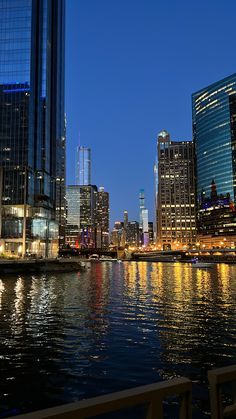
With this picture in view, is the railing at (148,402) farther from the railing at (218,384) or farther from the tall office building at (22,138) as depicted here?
the tall office building at (22,138)

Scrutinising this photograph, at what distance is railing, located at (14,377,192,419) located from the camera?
17.5 ft

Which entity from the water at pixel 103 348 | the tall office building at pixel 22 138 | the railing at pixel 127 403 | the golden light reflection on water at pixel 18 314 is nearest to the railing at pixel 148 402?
the railing at pixel 127 403

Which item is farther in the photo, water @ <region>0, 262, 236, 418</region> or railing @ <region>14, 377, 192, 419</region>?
water @ <region>0, 262, 236, 418</region>

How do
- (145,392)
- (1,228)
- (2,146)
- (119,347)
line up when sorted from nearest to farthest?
(145,392)
(119,347)
(1,228)
(2,146)

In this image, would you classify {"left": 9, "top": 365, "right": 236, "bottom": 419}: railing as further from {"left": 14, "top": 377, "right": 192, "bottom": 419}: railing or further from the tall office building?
the tall office building

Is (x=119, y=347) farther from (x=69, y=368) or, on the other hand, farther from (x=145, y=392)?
(x=145, y=392)

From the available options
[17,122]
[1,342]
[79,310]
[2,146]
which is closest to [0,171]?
[2,146]

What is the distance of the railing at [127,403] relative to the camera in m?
5.34

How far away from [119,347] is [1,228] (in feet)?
494

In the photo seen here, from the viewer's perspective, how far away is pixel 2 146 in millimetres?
181125

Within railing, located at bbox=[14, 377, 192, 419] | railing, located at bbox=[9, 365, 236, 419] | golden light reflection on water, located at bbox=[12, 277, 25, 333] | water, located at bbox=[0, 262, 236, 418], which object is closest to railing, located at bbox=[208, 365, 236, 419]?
railing, located at bbox=[9, 365, 236, 419]

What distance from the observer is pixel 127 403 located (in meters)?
5.84

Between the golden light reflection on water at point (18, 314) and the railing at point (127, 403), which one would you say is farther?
the golden light reflection on water at point (18, 314)

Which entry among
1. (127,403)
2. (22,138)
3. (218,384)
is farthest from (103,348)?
(22,138)
